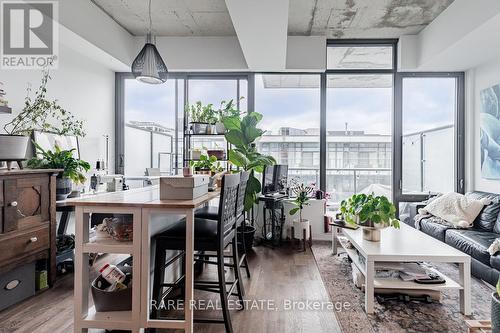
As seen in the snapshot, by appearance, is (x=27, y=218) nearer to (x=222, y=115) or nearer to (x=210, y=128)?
(x=210, y=128)

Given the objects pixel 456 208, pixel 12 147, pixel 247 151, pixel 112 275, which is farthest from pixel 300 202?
pixel 12 147

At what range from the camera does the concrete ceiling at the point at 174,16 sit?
11.9 feet

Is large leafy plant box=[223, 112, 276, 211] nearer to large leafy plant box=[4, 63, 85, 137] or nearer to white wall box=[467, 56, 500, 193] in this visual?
large leafy plant box=[4, 63, 85, 137]

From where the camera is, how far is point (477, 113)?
4.28 metres

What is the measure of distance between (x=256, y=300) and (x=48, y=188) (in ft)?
6.63

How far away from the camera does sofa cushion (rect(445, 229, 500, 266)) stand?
2.81 meters

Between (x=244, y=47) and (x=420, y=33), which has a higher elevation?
(x=420, y=33)

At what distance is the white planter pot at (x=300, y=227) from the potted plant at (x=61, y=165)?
2.62 m

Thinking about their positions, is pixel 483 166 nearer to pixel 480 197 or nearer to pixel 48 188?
pixel 480 197

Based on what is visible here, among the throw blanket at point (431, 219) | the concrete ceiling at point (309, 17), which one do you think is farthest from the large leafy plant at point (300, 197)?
the concrete ceiling at point (309, 17)

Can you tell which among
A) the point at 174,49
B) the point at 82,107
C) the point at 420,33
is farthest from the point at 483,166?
the point at 82,107

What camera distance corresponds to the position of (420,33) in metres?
4.32

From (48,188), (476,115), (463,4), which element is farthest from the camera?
(476,115)

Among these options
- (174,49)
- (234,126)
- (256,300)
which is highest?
(174,49)
